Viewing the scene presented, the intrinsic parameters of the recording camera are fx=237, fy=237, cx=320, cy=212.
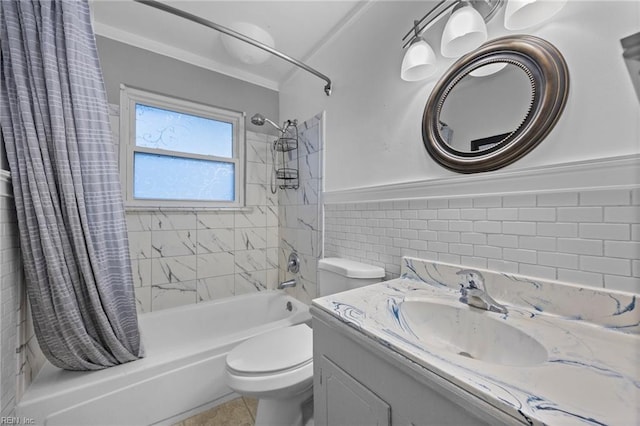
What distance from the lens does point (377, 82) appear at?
1367 millimetres

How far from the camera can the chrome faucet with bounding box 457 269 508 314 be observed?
789 mm

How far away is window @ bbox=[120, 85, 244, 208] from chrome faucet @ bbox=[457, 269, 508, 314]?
1.91 meters

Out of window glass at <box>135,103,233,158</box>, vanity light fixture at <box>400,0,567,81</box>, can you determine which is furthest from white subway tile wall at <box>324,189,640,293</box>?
window glass at <box>135,103,233,158</box>

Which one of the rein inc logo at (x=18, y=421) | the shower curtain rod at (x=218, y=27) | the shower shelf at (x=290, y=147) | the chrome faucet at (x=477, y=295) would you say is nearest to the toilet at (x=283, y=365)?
the chrome faucet at (x=477, y=295)

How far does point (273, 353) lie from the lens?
1.17 meters

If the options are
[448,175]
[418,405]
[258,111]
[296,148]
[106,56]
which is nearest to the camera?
[418,405]

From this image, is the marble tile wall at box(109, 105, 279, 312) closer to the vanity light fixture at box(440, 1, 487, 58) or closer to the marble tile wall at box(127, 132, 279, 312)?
the marble tile wall at box(127, 132, 279, 312)

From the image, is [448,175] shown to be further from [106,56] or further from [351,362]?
[106,56]

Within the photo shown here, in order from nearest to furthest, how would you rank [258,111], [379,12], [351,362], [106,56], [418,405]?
1. [418,405]
2. [351,362]
3. [379,12]
4. [106,56]
5. [258,111]

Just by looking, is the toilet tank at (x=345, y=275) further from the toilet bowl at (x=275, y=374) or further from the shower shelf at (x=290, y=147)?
the shower shelf at (x=290, y=147)

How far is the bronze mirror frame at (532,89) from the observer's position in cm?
76

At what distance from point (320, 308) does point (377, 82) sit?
126 cm

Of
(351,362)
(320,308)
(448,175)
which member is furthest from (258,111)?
(351,362)

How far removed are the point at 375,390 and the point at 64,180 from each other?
1526mm
